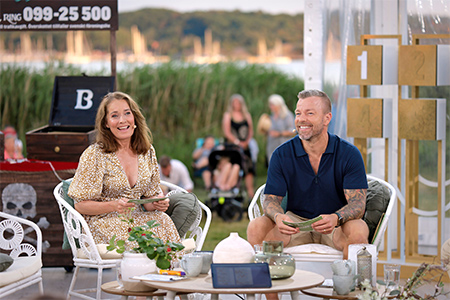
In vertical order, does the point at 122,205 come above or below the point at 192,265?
above

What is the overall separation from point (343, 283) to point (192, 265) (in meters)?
0.61

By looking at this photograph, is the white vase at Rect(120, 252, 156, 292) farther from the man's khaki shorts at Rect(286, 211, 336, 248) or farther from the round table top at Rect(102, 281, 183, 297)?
the man's khaki shorts at Rect(286, 211, 336, 248)

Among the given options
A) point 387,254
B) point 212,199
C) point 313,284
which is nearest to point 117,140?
point 313,284

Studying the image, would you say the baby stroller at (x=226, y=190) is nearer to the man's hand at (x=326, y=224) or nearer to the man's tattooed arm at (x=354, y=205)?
the man's tattooed arm at (x=354, y=205)

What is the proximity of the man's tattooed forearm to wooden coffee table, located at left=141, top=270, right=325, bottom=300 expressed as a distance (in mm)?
848

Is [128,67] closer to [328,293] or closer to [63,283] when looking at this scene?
[63,283]

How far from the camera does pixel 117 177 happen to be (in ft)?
13.0

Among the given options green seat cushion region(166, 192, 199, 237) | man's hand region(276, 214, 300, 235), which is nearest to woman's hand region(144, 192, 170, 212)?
green seat cushion region(166, 192, 199, 237)

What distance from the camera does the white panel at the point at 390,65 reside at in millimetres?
4734

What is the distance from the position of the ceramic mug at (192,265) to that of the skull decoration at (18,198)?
2227 millimetres

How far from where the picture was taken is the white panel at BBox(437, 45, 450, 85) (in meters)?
4.63

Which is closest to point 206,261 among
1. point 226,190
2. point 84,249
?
point 84,249

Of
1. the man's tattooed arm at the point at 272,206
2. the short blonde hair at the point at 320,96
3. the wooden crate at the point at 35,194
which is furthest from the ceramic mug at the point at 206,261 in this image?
the wooden crate at the point at 35,194

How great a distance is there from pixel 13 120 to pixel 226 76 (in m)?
3.85
